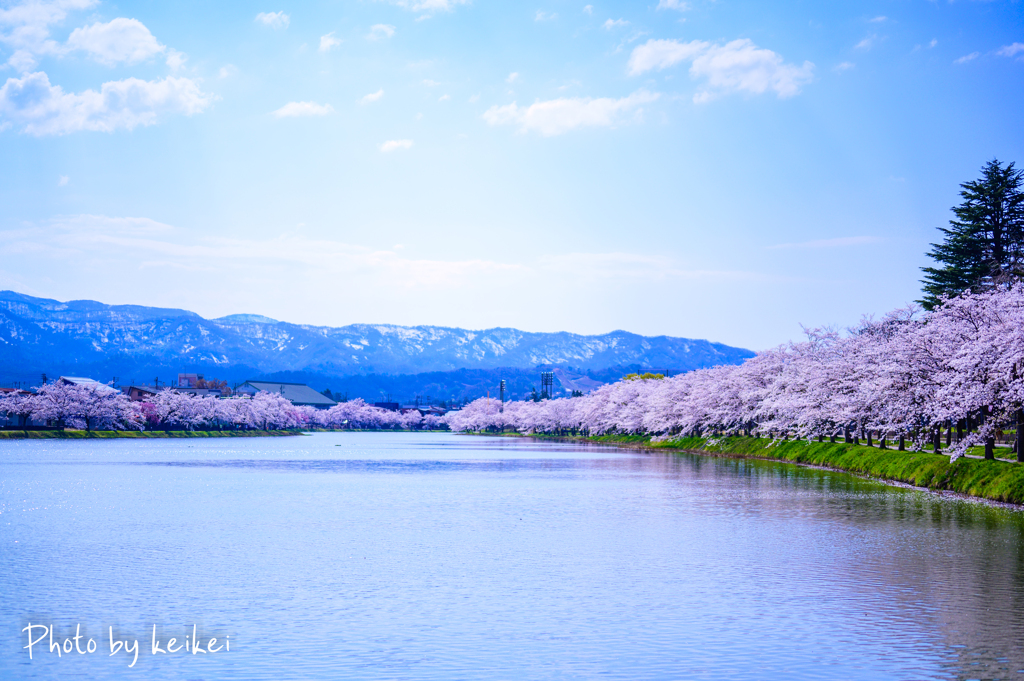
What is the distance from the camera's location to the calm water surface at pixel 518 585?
13.9m

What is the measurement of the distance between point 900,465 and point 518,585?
35.4 m

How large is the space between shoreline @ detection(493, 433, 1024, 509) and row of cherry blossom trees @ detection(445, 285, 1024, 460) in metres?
1.28

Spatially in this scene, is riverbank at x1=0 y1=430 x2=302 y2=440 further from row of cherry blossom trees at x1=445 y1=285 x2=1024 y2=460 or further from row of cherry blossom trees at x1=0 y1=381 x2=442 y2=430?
row of cherry blossom trees at x1=445 y1=285 x2=1024 y2=460

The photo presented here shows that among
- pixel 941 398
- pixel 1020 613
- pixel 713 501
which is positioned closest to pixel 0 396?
pixel 713 501

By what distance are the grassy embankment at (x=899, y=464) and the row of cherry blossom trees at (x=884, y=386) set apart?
1238 mm

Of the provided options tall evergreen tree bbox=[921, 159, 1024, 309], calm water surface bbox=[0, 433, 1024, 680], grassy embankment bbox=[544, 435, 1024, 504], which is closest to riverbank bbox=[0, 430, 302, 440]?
calm water surface bbox=[0, 433, 1024, 680]

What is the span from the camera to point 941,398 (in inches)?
1556

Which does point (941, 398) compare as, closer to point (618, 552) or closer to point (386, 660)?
point (618, 552)

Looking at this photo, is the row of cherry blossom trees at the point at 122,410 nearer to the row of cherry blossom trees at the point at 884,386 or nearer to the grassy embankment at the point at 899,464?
the row of cherry blossom trees at the point at 884,386

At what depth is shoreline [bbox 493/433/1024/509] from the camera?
3594 cm

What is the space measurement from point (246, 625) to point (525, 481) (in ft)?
118

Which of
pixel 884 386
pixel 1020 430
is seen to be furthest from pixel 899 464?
pixel 1020 430

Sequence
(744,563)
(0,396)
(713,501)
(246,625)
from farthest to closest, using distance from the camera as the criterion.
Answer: (0,396) < (713,501) < (744,563) < (246,625)

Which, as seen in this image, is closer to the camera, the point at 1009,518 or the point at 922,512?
the point at 1009,518
